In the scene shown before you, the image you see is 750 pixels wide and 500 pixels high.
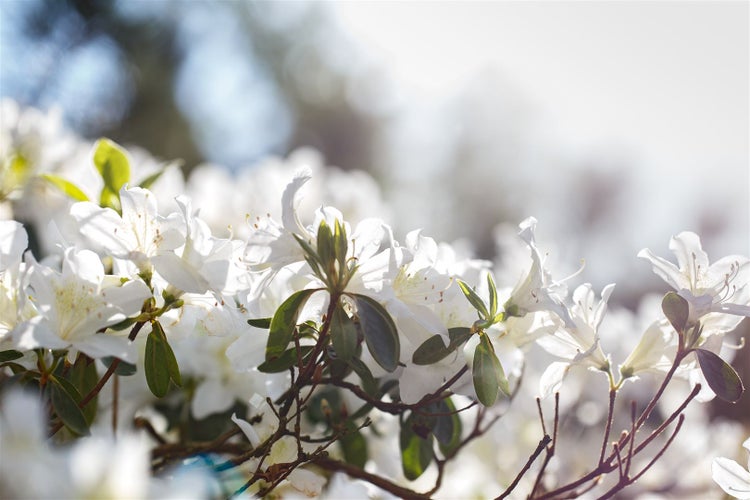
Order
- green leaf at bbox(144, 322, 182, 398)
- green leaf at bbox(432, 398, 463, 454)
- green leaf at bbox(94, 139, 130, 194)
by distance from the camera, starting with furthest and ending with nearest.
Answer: green leaf at bbox(94, 139, 130, 194) < green leaf at bbox(432, 398, 463, 454) < green leaf at bbox(144, 322, 182, 398)

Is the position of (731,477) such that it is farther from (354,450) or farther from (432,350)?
(354,450)

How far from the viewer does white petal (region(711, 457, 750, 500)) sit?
0.71 meters

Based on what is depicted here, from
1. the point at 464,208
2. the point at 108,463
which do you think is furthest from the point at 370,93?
the point at 108,463

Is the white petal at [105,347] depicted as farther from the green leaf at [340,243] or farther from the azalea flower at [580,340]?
the azalea flower at [580,340]

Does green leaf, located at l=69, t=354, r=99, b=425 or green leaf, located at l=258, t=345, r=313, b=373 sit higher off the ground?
green leaf, located at l=258, t=345, r=313, b=373

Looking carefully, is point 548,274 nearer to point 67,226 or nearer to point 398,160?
point 67,226

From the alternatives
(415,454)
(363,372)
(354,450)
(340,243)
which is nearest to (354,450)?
(354,450)

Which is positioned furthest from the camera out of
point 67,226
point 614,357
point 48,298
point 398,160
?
point 398,160

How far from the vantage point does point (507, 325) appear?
806mm

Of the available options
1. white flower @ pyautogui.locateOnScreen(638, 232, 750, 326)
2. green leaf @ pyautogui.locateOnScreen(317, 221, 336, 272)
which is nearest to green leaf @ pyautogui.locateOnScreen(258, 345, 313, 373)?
green leaf @ pyautogui.locateOnScreen(317, 221, 336, 272)

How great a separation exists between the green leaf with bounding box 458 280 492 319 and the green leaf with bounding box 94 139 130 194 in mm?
498

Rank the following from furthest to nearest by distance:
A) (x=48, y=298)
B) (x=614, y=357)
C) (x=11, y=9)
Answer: (x=11, y=9) → (x=614, y=357) → (x=48, y=298)

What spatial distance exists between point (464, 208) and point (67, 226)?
13.2 m

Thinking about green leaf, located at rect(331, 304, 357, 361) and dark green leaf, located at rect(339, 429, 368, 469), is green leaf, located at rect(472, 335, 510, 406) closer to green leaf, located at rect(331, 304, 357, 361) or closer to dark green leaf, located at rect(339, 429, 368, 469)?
green leaf, located at rect(331, 304, 357, 361)
